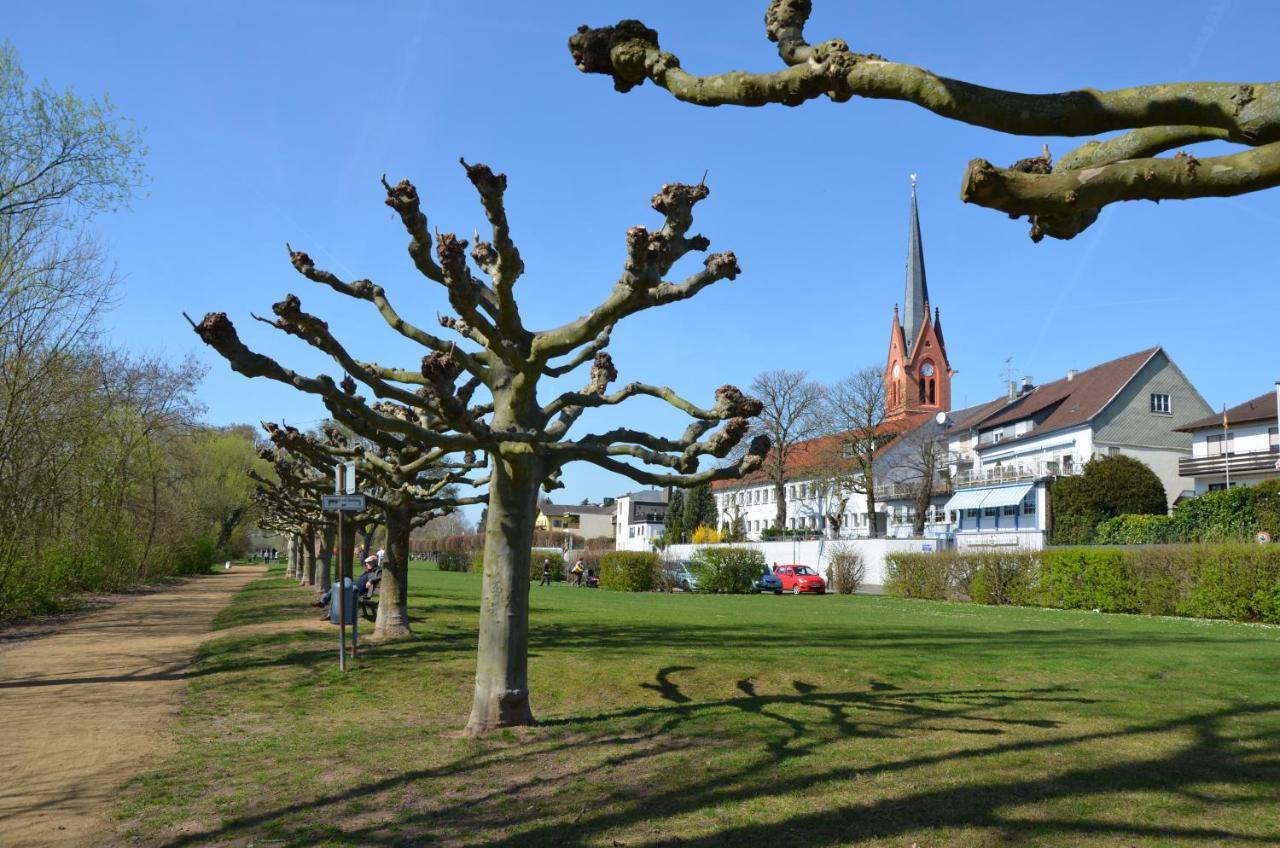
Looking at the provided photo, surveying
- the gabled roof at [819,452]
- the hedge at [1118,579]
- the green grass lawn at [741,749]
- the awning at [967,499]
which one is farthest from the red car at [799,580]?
the green grass lawn at [741,749]

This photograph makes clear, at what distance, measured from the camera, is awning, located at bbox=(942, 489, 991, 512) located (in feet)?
200

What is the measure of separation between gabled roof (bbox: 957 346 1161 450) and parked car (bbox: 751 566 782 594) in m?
23.9

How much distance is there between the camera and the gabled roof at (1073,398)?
182ft

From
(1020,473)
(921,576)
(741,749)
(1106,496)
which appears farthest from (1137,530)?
(741,749)

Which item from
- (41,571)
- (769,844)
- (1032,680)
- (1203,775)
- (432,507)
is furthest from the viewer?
(41,571)

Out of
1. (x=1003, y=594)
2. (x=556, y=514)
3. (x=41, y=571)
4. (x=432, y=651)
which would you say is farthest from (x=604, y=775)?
(x=556, y=514)

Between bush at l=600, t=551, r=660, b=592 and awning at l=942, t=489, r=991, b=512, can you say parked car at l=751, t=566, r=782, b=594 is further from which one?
Result: awning at l=942, t=489, r=991, b=512

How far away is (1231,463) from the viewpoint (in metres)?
48.1

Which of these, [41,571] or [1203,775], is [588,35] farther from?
[41,571]

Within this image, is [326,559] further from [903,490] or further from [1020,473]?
[903,490]

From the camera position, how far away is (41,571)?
78.1ft

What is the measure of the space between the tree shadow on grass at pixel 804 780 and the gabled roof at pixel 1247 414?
4737cm

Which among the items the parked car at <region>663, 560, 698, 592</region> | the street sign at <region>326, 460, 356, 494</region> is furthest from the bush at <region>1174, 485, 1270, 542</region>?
the street sign at <region>326, 460, 356, 494</region>

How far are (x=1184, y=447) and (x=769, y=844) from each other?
60.1 meters
